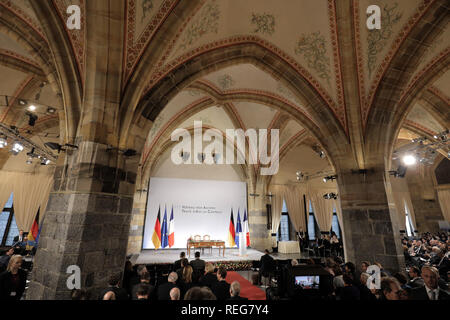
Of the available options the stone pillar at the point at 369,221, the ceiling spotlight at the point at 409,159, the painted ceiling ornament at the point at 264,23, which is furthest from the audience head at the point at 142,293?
the ceiling spotlight at the point at 409,159

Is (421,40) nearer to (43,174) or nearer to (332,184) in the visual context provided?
(332,184)

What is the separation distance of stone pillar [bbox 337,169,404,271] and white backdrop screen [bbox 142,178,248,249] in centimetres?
523

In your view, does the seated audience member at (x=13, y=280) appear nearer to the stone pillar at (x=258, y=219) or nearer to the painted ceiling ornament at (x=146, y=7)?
the painted ceiling ornament at (x=146, y=7)

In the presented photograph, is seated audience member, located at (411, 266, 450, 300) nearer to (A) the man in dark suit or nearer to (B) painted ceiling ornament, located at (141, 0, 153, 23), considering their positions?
(A) the man in dark suit

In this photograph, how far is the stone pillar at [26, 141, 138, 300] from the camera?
2.68 m

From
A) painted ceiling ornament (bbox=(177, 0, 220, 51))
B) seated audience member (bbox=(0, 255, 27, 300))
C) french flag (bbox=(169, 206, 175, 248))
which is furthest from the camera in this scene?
french flag (bbox=(169, 206, 175, 248))

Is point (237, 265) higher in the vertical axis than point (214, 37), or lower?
lower

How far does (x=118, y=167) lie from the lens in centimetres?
321

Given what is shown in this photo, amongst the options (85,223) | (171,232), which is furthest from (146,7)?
(171,232)

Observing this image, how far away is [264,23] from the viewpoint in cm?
400

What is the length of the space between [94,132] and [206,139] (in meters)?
6.32

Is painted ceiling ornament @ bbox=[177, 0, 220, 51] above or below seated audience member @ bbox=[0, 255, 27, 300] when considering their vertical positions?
above

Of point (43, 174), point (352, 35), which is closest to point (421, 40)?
point (352, 35)

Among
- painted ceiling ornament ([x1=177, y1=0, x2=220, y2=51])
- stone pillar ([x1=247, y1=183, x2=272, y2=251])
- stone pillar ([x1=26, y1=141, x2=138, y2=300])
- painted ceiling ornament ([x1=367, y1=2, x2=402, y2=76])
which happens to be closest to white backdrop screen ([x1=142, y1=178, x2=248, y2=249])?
stone pillar ([x1=247, y1=183, x2=272, y2=251])
